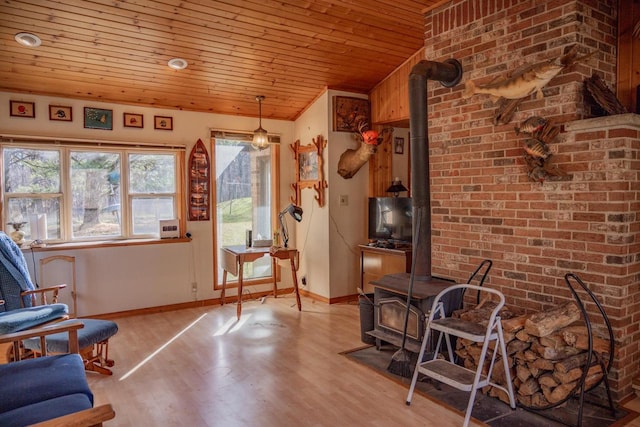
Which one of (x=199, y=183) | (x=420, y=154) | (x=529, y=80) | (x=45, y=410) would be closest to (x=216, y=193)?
(x=199, y=183)

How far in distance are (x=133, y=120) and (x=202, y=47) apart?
139cm

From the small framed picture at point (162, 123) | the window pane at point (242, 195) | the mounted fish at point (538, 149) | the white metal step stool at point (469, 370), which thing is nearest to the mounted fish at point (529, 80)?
the mounted fish at point (538, 149)

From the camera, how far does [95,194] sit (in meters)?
4.52

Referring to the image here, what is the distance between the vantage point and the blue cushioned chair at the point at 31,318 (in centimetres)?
282

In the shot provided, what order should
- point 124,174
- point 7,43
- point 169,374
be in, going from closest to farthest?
point 169,374 < point 7,43 < point 124,174

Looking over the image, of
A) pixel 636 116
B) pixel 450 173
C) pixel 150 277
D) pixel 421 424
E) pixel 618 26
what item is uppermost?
pixel 618 26

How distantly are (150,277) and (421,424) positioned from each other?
11.1 ft

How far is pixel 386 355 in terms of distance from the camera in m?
3.41

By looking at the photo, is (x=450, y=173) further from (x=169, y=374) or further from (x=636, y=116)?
Answer: (x=169, y=374)

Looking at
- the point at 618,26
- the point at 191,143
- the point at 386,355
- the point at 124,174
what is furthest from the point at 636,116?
the point at 124,174

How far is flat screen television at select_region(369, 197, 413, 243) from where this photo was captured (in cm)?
462

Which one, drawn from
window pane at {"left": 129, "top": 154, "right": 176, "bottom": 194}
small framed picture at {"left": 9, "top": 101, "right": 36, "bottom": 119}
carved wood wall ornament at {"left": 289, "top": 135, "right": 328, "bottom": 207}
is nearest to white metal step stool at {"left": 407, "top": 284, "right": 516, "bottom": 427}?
carved wood wall ornament at {"left": 289, "top": 135, "right": 328, "bottom": 207}

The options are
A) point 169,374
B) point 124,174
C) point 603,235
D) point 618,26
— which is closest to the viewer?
point 603,235

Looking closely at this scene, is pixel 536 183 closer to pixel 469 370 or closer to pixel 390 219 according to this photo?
pixel 469 370
